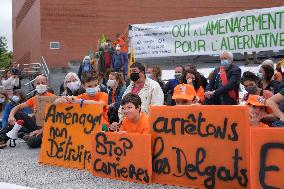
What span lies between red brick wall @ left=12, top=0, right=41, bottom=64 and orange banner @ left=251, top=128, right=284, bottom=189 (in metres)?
28.3

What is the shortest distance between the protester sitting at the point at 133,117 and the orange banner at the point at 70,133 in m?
0.55

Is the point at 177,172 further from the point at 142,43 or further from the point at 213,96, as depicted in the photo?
the point at 142,43

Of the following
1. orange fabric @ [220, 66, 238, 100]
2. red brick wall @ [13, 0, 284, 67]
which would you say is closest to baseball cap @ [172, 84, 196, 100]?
orange fabric @ [220, 66, 238, 100]

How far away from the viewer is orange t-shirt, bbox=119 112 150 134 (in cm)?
627

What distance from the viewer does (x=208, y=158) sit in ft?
17.6

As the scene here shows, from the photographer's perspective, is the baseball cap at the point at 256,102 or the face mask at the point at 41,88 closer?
the baseball cap at the point at 256,102

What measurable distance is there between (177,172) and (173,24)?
28.6 ft

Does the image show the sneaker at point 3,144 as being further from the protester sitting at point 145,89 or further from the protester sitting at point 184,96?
the protester sitting at point 184,96

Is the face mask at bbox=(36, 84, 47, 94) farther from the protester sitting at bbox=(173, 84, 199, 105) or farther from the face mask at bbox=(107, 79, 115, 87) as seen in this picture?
the protester sitting at bbox=(173, 84, 199, 105)

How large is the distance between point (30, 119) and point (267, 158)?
6.45 meters

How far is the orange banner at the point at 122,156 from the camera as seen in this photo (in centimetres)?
578

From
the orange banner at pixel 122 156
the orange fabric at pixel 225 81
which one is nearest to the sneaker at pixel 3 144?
the orange banner at pixel 122 156

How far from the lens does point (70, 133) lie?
23.6 feet

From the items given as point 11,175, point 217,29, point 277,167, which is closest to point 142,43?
point 217,29
